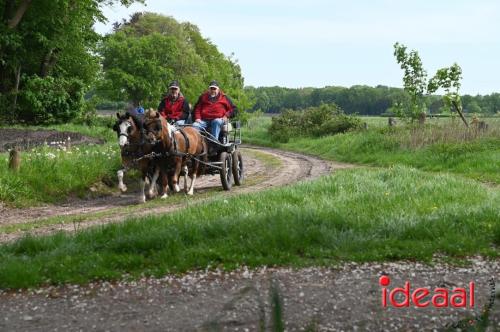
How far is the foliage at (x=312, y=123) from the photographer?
34.3m

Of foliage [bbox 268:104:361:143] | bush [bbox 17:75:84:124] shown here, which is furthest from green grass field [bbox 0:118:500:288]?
foliage [bbox 268:104:361:143]

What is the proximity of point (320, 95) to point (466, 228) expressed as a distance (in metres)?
90.2

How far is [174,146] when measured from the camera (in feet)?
40.0

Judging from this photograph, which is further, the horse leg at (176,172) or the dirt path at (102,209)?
the horse leg at (176,172)

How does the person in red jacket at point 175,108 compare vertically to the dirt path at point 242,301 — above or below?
above

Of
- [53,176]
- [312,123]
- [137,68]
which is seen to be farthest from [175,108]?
[137,68]

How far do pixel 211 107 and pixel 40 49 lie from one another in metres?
18.6

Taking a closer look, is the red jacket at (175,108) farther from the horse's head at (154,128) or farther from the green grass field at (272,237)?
the green grass field at (272,237)

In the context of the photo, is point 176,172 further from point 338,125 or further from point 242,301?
point 338,125

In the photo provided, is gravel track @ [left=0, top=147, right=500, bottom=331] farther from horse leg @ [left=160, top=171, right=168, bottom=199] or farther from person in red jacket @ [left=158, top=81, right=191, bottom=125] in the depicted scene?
person in red jacket @ [left=158, top=81, right=191, bottom=125]

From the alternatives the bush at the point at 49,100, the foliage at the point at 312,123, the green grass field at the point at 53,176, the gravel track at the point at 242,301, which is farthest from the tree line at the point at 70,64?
the gravel track at the point at 242,301

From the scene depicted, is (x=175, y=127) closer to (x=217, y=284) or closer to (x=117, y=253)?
(x=117, y=253)

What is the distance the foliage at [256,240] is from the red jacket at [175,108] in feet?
17.2

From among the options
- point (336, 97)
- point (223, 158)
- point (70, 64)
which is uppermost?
point (70, 64)
